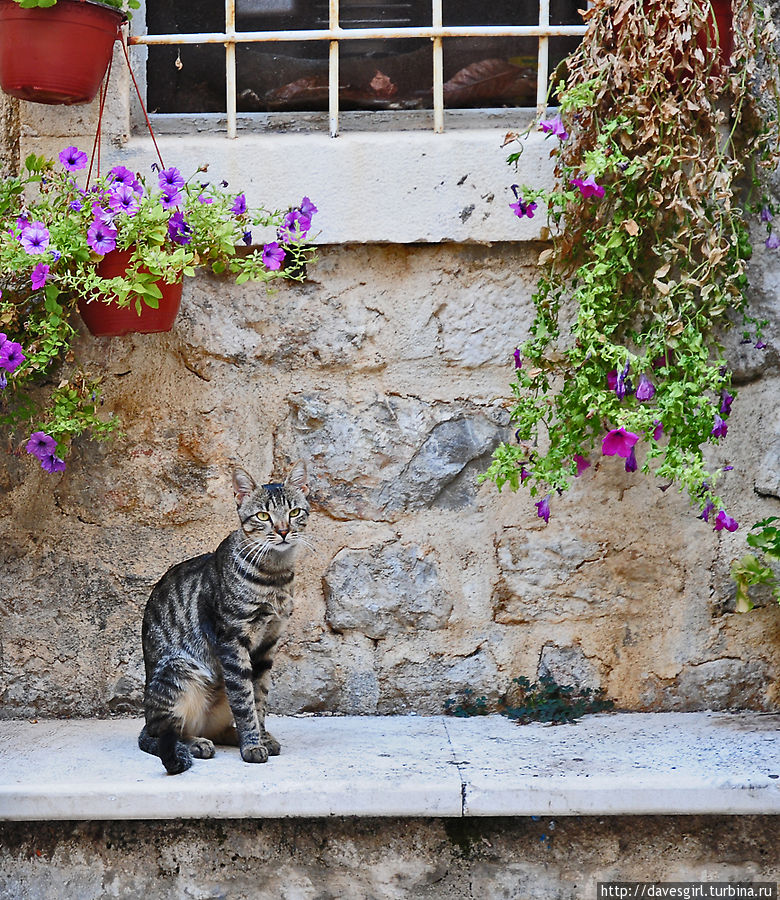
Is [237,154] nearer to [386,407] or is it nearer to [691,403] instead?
[386,407]

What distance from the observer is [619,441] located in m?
2.46

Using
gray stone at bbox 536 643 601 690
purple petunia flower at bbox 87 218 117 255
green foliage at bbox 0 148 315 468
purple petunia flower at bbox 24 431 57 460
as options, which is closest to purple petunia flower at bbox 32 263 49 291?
green foliage at bbox 0 148 315 468

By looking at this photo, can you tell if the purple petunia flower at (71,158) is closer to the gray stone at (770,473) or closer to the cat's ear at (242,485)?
the cat's ear at (242,485)

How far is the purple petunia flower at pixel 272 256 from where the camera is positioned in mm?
2574

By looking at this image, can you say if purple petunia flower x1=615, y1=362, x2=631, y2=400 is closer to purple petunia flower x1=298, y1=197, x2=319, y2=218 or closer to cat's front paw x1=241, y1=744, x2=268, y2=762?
purple petunia flower x1=298, y1=197, x2=319, y2=218

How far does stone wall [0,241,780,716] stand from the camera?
9.30 ft

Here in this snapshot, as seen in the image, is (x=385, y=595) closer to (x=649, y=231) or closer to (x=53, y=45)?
(x=649, y=231)

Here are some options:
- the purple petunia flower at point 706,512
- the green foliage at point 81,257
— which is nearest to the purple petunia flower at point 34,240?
the green foliage at point 81,257

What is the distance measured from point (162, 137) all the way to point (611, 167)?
1226 mm

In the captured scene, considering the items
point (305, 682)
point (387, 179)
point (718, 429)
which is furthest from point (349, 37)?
point (305, 682)

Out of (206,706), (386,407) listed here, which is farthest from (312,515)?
(206,706)

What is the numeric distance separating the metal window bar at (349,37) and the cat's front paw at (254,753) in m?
1.57

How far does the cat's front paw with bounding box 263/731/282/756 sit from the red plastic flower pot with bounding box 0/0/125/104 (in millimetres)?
1630

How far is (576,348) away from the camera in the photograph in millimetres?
2547
